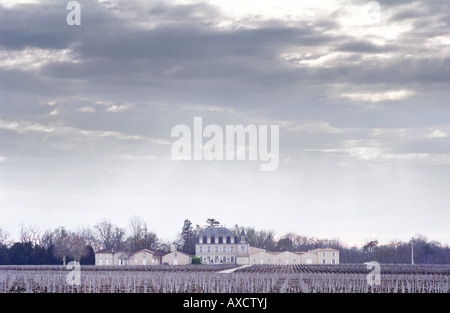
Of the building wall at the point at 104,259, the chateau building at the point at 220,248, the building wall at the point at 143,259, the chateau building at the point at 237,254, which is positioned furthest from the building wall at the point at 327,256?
the building wall at the point at 104,259

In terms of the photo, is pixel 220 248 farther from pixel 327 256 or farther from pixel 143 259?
pixel 327 256

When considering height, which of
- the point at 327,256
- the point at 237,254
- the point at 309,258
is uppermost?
the point at 237,254

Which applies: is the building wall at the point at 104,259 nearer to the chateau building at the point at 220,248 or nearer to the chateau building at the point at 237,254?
the chateau building at the point at 237,254

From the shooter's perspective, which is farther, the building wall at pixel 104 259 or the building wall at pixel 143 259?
the building wall at pixel 143 259

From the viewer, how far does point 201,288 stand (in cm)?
5972

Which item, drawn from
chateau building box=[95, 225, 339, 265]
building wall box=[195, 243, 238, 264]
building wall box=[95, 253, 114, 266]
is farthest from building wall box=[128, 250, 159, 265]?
building wall box=[195, 243, 238, 264]

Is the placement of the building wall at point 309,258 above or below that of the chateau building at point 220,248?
below

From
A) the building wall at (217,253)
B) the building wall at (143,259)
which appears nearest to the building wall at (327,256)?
the building wall at (217,253)

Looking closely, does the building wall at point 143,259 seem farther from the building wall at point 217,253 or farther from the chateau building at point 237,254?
the building wall at point 217,253

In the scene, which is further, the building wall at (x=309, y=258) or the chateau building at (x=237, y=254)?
the building wall at (x=309, y=258)

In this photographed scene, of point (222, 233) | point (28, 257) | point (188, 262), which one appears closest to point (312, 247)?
point (222, 233)

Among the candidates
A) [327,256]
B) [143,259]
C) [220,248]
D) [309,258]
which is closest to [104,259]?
[143,259]
